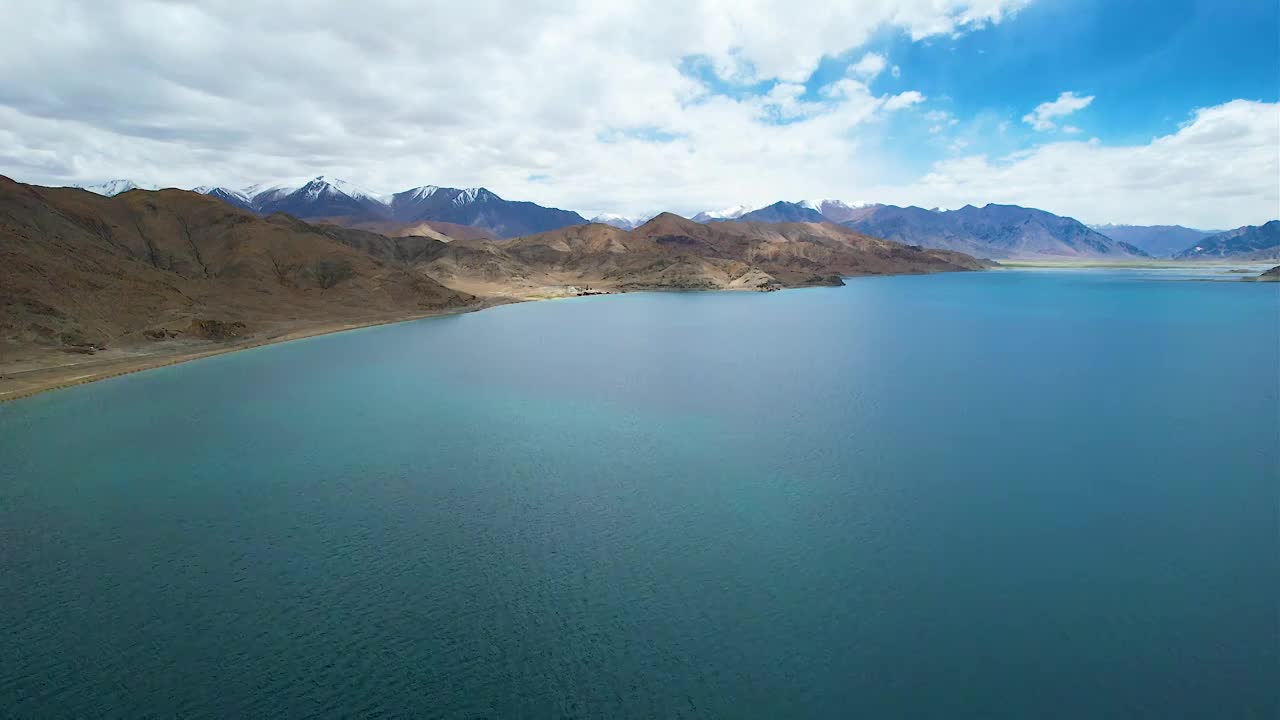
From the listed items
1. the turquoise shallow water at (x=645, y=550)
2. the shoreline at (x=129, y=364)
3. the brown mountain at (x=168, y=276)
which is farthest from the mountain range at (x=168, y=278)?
the turquoise shallow water at (x=645, y=550)

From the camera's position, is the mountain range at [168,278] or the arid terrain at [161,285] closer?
the arid terrain at [161,285]

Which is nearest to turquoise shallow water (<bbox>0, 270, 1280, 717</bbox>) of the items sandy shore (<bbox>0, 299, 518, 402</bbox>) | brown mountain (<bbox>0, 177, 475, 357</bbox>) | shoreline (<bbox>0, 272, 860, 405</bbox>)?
shoreline (<bbox>0, 272, 860, 405</bbox>)

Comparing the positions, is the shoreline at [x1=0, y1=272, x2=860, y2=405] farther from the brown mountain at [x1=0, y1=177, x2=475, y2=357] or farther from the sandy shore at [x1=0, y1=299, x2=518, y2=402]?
the brown mountain at [x1=0, y1=177, x2=475, y2=357]

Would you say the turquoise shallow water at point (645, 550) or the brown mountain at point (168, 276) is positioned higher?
the brown mountain at point (168, 276)

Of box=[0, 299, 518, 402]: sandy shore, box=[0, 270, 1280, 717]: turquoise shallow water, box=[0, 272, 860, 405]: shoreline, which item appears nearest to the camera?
box=[0, 270, 1280, 717]: turquoise shallow water

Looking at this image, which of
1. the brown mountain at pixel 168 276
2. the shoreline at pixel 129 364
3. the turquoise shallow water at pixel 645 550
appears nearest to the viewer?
the turquoise shallow water at pixel 645 550

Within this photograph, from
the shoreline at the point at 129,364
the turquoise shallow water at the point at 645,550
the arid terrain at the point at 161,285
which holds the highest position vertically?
the arid terrain at the point at 161,285

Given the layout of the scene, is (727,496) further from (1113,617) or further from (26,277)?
(26,277)

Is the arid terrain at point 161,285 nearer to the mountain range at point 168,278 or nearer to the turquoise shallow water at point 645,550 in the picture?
the mountain range at point 168,278
